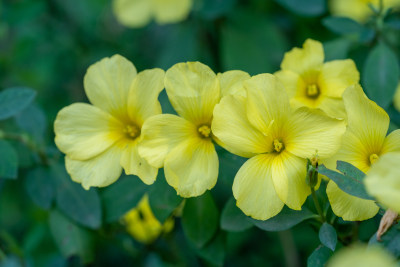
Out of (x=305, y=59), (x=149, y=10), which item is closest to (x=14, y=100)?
(x=305, y=59)

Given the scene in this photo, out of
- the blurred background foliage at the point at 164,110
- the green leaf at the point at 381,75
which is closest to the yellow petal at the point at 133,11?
the blurred background foliage at the point at 164,110

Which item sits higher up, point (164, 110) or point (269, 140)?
point (269, 140)

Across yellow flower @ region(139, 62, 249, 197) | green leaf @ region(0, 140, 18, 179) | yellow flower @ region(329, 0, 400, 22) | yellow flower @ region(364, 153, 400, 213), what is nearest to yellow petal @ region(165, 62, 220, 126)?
yellow flower @ region(139, 62, 249, 197)

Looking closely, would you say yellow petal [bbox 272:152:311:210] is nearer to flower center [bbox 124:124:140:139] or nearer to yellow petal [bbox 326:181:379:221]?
yellow petal [bbox 326:181:379:221]

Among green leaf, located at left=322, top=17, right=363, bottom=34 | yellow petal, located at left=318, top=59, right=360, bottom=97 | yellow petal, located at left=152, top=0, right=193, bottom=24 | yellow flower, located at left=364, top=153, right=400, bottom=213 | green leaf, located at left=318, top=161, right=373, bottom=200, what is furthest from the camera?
yellow petal, located at left=152, top=0, right=193, bottom=24

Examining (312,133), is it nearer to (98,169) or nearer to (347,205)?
(347,205)

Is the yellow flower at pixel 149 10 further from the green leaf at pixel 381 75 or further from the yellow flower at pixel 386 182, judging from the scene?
the yellow flower at pixel 386 182
